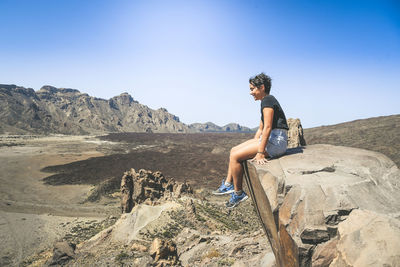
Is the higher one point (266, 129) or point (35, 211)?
point (266, 129)

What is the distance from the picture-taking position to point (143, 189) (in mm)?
20625

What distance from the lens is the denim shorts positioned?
4703 millimetres

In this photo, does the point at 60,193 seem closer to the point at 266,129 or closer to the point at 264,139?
the point at 264,139

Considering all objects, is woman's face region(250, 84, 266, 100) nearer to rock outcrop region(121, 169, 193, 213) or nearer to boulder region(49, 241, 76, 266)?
boulder region(49, 241, 76, 266)

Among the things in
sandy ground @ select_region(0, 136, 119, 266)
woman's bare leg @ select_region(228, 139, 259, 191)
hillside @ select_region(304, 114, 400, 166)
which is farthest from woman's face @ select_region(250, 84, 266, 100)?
hillside @ select_region(304, 114, 400, 166)

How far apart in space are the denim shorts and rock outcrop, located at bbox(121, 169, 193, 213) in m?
16.2

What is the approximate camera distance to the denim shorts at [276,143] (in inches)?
185

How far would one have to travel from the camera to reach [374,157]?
14.9ft

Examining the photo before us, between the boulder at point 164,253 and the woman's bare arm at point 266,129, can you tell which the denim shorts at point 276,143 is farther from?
the boulder at point 164,253

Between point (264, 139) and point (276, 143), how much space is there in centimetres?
43

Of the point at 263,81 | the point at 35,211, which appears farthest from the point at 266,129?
the point at 35,211

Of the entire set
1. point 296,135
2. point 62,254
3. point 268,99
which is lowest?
point 62,254

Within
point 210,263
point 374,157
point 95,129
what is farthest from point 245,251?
point 95,129

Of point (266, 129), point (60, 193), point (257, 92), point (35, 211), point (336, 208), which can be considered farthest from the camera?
point (60, 193)
